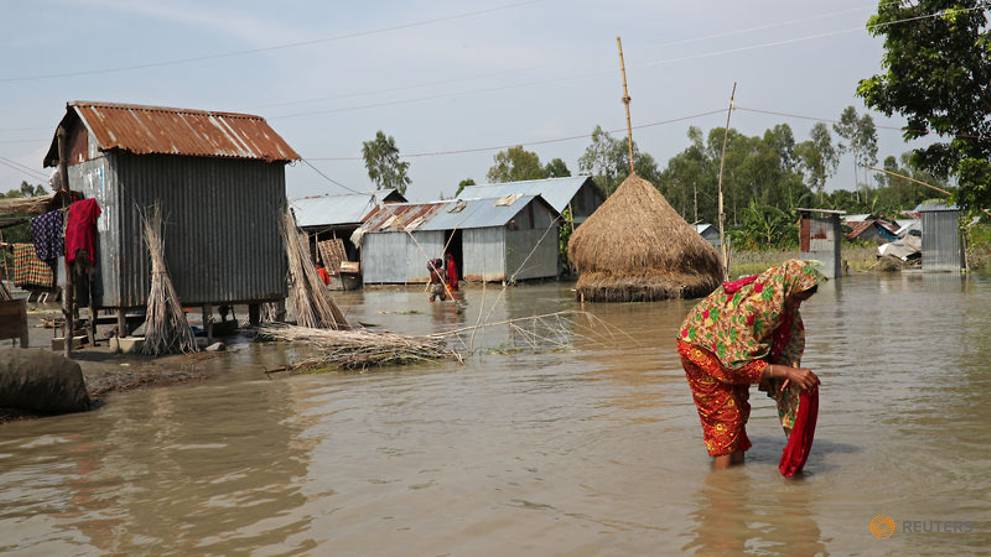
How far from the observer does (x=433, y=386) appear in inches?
339

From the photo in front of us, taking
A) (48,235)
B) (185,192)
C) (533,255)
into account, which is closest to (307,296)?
(185,192)

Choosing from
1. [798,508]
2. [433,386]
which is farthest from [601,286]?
[798,508]

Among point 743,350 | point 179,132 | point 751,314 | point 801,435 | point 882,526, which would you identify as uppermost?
point 179,132

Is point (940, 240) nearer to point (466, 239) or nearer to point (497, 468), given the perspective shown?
point (466, 239)

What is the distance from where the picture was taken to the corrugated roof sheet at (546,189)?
31.5m

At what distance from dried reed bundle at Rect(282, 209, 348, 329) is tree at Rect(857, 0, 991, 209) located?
7.59 metres

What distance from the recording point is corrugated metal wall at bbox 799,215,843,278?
977 inches

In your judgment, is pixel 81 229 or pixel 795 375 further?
pixel 81 229

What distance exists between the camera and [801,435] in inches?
187

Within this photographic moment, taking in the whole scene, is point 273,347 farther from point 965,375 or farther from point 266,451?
point 965,375

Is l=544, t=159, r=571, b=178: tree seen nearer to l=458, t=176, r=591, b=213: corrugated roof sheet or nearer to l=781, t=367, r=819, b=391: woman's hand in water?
l=458, t=176, r=591, b=213: corrugated roof sheet

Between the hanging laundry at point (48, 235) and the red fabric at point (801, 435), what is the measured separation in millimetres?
10303

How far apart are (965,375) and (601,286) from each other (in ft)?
38.7

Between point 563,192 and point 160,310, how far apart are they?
22.0m
